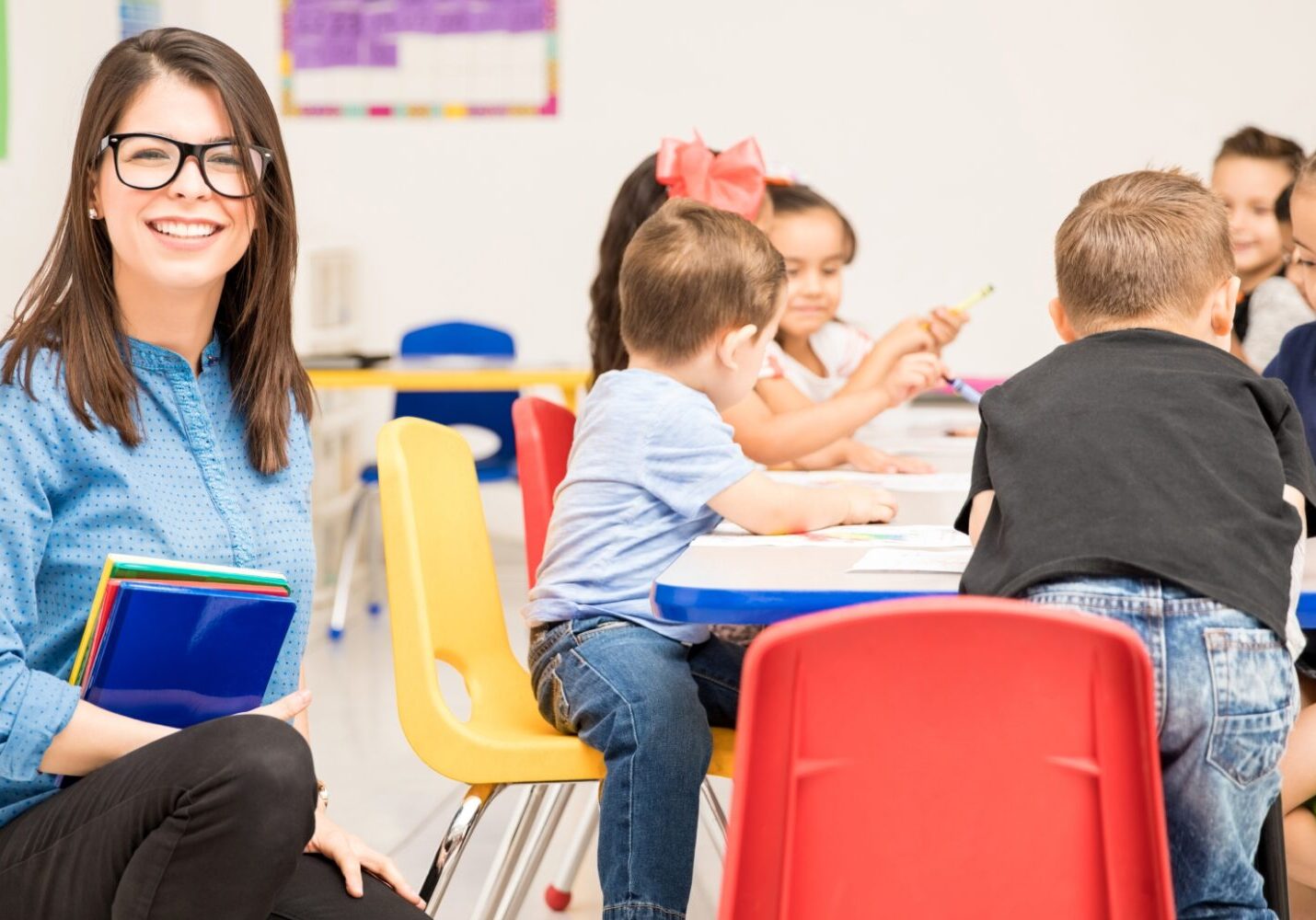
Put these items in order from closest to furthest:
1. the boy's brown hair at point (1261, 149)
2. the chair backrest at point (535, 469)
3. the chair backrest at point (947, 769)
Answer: the chair backrest at point (947, 769)
the chair backrest at point (535, 469)
the boy's brown hair at point (1261, 149)

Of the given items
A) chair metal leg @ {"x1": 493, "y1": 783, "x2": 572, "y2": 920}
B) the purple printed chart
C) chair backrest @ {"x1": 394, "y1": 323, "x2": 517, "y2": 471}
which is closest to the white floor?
chair metal leg @ {"x1": 493, "y1": 783, "x2": 572, "y2": 920}

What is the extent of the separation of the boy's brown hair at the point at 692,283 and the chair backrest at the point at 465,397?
8.51ft

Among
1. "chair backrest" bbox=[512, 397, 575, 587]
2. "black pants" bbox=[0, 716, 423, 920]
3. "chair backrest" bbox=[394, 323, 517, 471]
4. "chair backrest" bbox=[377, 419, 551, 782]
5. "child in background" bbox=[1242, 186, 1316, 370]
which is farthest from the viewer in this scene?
"chair backrest" bbox=[394, 323, 517, 471]

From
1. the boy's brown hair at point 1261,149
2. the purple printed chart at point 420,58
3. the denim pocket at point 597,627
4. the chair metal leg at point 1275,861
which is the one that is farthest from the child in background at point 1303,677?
the purple printed chart at point 420,58

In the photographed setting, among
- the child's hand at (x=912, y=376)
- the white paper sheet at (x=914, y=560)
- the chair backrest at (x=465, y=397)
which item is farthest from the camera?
the chair backrest at (x=465, y=397)

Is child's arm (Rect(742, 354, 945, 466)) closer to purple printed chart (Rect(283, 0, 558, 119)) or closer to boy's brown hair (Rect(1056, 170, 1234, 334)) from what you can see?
boy's brown hair (Rect(1056, 170, 1234, 334))

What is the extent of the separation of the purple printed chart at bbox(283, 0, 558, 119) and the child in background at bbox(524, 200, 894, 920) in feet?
11.5

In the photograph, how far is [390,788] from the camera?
2691 mm

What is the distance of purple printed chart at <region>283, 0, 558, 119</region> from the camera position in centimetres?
509

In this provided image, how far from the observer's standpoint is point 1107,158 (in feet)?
16.0

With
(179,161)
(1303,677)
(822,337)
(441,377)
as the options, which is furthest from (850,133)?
(179,161)

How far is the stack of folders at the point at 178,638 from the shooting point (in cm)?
107

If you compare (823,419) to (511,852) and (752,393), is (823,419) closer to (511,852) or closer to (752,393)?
(752,393)

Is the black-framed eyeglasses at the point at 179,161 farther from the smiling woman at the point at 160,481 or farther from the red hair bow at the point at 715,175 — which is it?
the red hair bow at the point at 715,175
